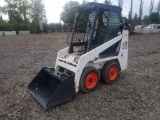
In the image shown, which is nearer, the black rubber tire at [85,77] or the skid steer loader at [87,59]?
the skid steer loader at [87,59]

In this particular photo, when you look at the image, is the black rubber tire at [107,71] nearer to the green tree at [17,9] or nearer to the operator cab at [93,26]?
the operator cab at [93,26]

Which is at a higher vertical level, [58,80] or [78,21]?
[78,21]

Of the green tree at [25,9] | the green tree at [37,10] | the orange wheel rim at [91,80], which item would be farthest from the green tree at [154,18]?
the orange wheel rim at [91,80]

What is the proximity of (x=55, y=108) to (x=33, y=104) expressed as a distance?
0.56m

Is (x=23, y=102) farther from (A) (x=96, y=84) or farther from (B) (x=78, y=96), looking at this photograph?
(A) (x=96, y=84)

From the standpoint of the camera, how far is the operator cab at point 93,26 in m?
4.61

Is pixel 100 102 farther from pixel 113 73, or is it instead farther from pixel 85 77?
pixel 113 73

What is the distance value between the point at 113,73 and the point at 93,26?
5.06 feet

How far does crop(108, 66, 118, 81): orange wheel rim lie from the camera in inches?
201

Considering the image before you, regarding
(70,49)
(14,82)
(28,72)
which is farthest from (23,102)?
(28,72)

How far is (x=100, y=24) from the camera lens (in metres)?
4.79

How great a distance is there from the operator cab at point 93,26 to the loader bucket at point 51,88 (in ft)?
3.35

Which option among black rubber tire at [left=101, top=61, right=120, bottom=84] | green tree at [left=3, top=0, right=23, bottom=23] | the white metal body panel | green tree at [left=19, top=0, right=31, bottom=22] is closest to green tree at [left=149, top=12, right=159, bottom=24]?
green tree at [left=19, top=0, right=31, bottom=22]

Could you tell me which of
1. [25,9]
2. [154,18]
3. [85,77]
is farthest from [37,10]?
[85,77]
